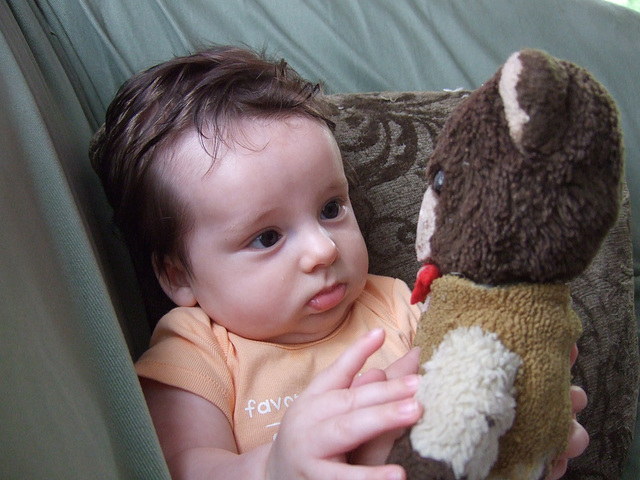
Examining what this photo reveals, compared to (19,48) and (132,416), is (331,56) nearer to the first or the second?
(19,48)

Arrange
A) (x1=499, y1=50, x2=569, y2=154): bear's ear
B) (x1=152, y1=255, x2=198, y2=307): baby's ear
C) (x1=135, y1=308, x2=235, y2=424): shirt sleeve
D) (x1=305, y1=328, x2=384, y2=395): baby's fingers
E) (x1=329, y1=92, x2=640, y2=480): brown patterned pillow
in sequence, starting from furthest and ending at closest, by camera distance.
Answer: (x1=329, y1=92, x2=640, y2=480): brown patterned pillow, (x1=152, y1=255, x2=198, y2=307): baby's ear, (x1=135, y1=308, x2=235, y2=424): shirt sleeve, (x1=305, y1=328, x2=384, y2=395): baby's fingers, (x1=499, y1=50, x2=569, y2=154): bear's ear

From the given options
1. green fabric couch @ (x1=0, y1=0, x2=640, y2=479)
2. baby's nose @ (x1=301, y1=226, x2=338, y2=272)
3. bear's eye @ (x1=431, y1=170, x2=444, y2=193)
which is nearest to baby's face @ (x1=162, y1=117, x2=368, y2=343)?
baby's nose @ (x1=301, y1=226, x2=338, y2=272)

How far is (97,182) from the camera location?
0.84 m

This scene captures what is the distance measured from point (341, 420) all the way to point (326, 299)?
0.28 m

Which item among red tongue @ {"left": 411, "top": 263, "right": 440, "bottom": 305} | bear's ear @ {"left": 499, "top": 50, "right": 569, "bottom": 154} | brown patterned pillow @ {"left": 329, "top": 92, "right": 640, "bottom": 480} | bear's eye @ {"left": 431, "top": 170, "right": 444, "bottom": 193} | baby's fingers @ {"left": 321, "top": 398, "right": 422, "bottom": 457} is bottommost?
brown patterned pillow @ {"left": 329, "top": 92, "right": 640, "bottom": 480}

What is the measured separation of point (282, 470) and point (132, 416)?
132mm

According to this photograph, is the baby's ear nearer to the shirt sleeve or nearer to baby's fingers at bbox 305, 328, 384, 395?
the shirt sleeve

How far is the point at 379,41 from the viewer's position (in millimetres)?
1233

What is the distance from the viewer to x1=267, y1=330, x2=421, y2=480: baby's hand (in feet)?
1.33

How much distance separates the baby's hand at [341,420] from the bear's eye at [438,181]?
5.1 inches

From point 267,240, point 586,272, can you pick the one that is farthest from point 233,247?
point 586,272

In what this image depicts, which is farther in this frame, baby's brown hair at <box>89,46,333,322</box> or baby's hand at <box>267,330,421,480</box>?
baby's brown hair at <box>89,46,333,322</box>

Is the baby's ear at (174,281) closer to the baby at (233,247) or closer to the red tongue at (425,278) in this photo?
the baby at (233,247)

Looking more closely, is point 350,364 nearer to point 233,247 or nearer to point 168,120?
point 233,247
